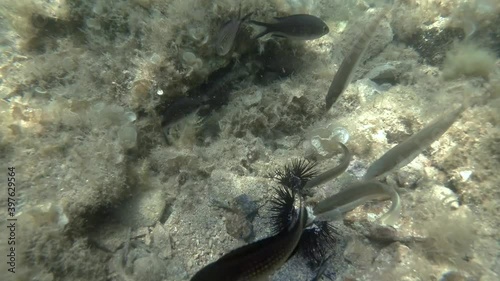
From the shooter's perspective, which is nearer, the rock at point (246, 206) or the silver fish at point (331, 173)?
the silver fish at point (331, 173)

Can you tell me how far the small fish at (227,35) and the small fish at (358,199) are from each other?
2.35m

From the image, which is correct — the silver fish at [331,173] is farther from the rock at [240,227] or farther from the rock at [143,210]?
the rock at [143,210]

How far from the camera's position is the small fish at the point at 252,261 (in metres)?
1.93

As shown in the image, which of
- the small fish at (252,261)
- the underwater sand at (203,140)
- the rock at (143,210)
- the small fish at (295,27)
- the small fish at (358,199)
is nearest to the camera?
the small fish at (252,261)

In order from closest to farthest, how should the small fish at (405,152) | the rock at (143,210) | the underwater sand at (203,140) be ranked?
the underwater sand at (203,140), the small fish at (405,152), the rock at (143,210)

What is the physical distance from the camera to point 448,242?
8.87 ft

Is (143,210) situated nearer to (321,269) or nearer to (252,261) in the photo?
(252,261)

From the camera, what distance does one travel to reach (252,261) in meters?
1.98

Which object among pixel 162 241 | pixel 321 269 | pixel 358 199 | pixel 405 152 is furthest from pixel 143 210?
pixel 405 152

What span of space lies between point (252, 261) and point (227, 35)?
2773 millimetres

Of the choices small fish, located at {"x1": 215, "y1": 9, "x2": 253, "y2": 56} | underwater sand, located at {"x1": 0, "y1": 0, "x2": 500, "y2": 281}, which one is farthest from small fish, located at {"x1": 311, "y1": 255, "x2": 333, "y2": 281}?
small fish, located at {"x1": 215, "y1": 9, "x2": 253, "y2": 56}

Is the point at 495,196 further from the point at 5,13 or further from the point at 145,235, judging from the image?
the point at 5,13

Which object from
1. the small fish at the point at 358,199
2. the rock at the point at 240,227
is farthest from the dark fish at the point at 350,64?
the rock at the point at 240,227

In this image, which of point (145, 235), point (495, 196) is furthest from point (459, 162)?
point (145, 235)
